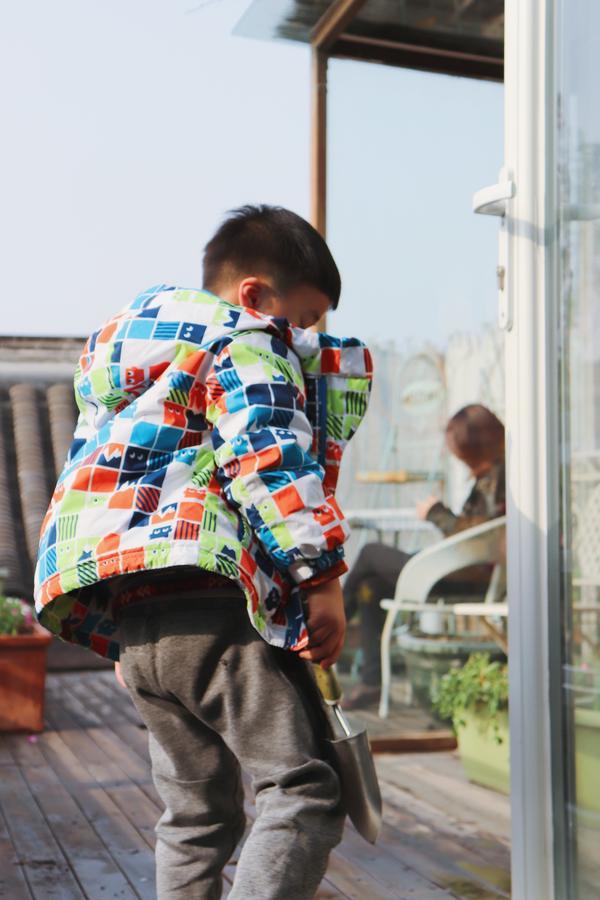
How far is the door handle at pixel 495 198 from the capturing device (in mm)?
1646

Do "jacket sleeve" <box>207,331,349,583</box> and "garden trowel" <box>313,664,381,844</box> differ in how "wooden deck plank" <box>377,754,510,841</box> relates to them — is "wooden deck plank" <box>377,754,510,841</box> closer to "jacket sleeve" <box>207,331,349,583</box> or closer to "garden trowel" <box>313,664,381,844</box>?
"garden trowel" <box>313,664,381,844</box>

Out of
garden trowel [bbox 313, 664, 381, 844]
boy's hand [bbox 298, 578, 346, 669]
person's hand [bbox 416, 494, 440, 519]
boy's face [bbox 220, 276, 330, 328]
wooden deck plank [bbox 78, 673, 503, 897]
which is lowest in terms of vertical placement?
wooden deck plank [bbox 78, 673, 503, 897]

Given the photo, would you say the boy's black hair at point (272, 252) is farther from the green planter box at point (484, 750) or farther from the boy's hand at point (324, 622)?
the green planter box at point (484, 750)

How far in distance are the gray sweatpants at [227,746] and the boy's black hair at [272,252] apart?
0.46m

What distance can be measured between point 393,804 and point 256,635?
67.8 inches

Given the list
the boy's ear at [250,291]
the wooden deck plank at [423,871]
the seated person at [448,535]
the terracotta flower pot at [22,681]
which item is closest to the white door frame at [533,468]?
the boy's ear at [250,291]

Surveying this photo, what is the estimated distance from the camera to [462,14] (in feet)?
13.2

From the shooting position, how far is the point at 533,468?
5.32 ft

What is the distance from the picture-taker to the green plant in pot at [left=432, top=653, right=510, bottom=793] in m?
3.12

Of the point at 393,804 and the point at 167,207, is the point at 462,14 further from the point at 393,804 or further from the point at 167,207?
the point at 167,207

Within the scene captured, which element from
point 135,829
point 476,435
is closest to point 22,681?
point 135,829

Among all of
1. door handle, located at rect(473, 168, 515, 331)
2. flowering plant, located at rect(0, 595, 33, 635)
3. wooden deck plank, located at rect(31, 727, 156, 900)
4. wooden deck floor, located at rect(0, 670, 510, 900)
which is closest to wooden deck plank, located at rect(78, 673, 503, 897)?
wooden deck floor, located at rect(0, 670, 510, 900)

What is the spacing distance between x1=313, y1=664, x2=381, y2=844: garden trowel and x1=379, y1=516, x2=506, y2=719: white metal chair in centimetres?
236

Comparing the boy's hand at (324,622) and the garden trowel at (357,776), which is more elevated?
the boy's hand at (324,622)
